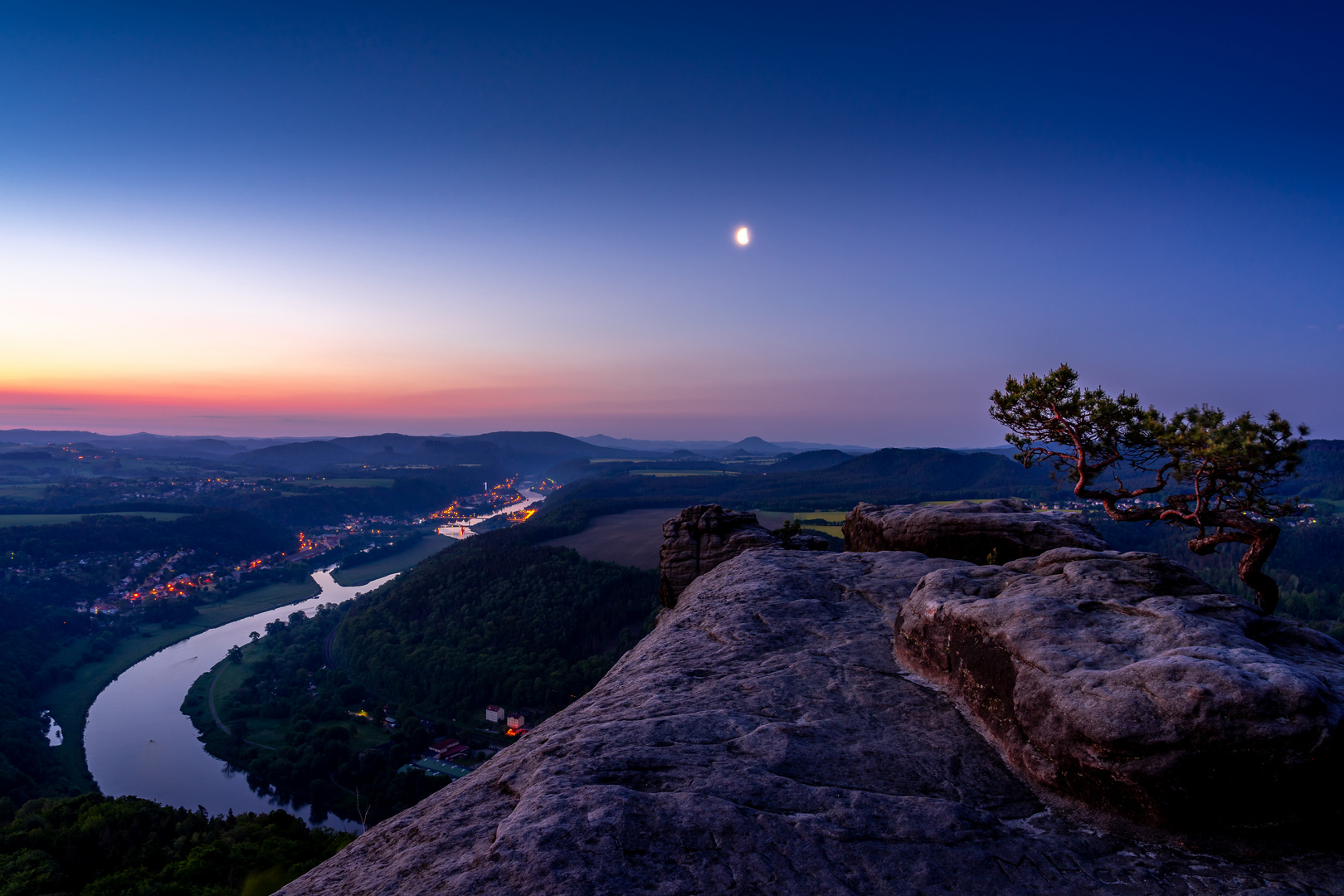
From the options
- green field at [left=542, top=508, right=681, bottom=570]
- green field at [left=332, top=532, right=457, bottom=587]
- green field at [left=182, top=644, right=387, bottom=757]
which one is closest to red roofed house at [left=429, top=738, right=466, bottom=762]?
green field at [left=182, top=644, right=387, bottom=757]

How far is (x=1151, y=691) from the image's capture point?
7469mm

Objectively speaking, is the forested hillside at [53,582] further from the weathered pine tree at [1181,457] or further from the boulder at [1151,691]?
the weathered pine tree at [1181,457]

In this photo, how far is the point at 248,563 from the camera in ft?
546

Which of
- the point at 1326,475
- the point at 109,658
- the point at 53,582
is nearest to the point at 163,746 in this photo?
the point at 109,658

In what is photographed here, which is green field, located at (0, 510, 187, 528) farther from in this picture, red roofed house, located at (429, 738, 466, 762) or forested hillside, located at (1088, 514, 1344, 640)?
forested hillside, located at (1088, 514, 1344, 640)

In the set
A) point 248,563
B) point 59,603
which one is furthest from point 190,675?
point 248,563

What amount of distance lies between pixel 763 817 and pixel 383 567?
7366 inches

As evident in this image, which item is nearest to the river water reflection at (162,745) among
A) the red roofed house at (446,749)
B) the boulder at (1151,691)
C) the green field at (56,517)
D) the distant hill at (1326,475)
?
the red roofed house at (446,749)

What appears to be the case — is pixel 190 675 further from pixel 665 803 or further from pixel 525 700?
pixel 665 803

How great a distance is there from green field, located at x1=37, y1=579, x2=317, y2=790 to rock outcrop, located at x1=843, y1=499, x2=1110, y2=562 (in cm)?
8789

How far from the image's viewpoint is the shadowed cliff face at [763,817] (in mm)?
6004

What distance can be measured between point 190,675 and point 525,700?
60.5 metres

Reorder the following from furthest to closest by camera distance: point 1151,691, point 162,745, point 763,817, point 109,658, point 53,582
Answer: point 53,582
point 109,658
point 162,745
point 1151,691
point 763,817

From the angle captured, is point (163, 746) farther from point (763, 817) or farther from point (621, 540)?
point (763, 817)
